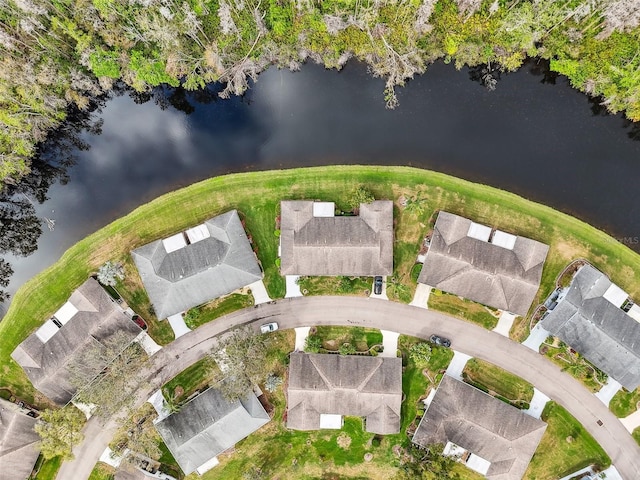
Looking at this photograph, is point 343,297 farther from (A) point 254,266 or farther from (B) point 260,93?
(B) point 260,93

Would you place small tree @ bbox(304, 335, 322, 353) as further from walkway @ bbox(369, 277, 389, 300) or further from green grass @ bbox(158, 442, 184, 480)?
green grass @ bbox(158, 442, 184, 480)

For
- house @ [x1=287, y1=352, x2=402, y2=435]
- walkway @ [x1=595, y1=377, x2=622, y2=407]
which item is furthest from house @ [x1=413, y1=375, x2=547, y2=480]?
walkway @ [x1=595, y1=377, x2=622, y2=407]

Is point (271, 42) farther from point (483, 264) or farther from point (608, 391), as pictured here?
point (608, 391)

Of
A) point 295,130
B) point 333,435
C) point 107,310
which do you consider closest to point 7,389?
point 107,310

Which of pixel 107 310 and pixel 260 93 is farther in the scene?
pixel 260 93

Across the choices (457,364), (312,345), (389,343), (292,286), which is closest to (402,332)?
(389,343)

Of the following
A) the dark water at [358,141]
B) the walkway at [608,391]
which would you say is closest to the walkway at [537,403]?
the walkway at [608,391]
